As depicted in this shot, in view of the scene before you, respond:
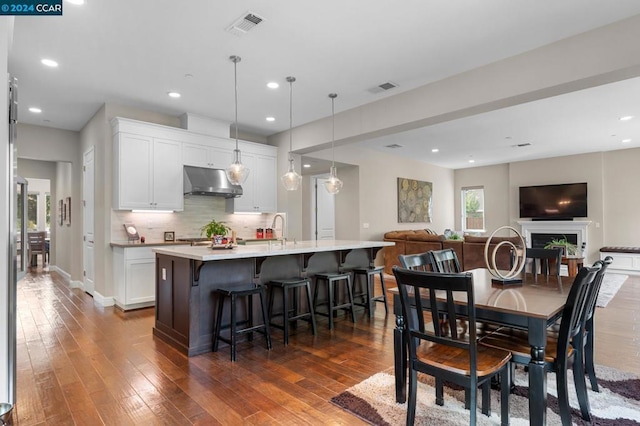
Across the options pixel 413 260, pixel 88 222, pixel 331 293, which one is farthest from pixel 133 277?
pixel 413 260

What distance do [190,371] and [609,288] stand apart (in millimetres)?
7179

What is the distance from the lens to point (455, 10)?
9.75 feet

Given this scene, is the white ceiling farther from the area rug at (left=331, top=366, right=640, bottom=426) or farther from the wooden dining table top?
the area rug at (left=331, top=366, right=640, bottom=426)

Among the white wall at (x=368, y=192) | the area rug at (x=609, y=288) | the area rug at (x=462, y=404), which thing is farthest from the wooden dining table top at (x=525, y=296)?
the white wall at (x=368, y=192)

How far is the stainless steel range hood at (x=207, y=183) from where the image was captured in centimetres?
567

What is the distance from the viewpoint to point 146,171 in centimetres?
534

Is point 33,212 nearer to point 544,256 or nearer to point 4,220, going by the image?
point 4,220

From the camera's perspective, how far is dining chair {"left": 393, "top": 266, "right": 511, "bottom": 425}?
181cm

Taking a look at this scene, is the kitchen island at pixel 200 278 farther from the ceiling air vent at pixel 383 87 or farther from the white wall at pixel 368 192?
the white wall at pixel 368 192

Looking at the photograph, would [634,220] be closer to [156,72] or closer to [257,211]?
[257,211]

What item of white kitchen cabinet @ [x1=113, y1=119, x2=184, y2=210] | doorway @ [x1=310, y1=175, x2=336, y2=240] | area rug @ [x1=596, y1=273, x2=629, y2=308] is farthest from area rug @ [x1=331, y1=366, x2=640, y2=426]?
doorway @ [x1=310, y1=175, x2=336, y2=240]

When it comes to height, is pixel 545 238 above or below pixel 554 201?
below

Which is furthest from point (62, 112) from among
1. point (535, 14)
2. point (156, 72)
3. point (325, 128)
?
point (535, 14)

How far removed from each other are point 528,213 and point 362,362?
28.4 feet
